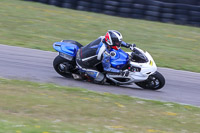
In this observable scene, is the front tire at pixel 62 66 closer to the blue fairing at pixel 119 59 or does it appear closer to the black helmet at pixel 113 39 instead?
the blue fairing at pixel 119 59

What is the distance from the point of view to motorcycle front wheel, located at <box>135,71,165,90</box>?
27.9 ft

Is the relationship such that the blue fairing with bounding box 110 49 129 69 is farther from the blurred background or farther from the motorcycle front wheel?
the blurred background

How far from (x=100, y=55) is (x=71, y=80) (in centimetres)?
121

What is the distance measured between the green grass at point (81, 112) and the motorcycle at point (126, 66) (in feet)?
3.18

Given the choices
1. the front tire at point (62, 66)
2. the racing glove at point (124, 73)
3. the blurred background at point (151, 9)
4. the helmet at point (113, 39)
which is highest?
the blurred background at point (151, 9)

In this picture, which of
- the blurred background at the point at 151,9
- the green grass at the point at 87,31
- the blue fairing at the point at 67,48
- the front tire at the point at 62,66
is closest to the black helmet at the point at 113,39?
the blue fairing at the point at 67,48

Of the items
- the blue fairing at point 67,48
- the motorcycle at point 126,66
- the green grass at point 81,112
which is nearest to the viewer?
the green grass at point 81,112

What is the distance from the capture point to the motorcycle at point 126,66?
27.7 ft

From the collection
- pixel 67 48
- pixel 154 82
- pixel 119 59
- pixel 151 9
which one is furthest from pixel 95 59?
pixel 151 9

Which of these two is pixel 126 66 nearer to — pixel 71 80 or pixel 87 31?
pixel 71 80

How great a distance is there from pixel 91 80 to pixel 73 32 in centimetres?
639

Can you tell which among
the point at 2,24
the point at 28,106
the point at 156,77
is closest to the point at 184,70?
the point at 156,77

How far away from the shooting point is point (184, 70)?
11.1 metres

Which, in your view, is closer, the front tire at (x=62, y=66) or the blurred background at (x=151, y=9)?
the front tire at (x=62, y=66)
